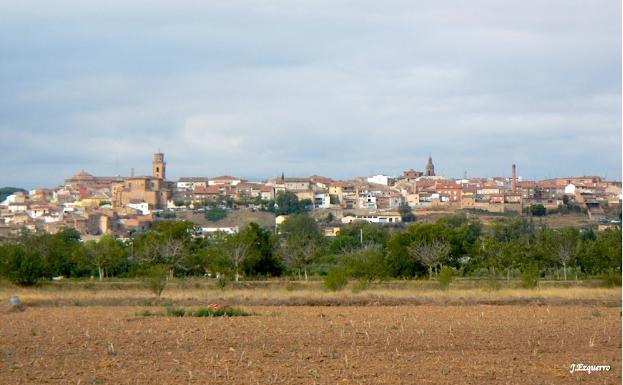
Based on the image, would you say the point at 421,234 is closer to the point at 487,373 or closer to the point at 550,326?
the point at 550,326

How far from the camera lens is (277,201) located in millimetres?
141875

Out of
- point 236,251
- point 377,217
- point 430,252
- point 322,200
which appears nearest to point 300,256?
point 236,251

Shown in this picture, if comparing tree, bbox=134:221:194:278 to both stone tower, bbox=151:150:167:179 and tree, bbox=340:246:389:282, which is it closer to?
tree, bbox=340:246:389:282

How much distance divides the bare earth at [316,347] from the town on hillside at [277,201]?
3012 inches

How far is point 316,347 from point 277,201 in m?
123

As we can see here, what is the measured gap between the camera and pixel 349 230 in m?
87.4

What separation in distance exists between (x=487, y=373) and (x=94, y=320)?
11954 mm

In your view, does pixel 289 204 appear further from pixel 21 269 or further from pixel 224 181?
pixel 21 269

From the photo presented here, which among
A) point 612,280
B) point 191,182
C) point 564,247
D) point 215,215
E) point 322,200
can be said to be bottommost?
point 612,280

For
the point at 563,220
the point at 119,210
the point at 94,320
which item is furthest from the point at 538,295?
the point at 119,210

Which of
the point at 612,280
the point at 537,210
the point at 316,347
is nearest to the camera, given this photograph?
the point at 316,347

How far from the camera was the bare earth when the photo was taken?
52.0 feet

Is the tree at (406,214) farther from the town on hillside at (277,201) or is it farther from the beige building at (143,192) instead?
the beige building at (143,192)

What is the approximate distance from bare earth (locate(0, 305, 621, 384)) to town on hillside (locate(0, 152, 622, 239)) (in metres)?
76.5
